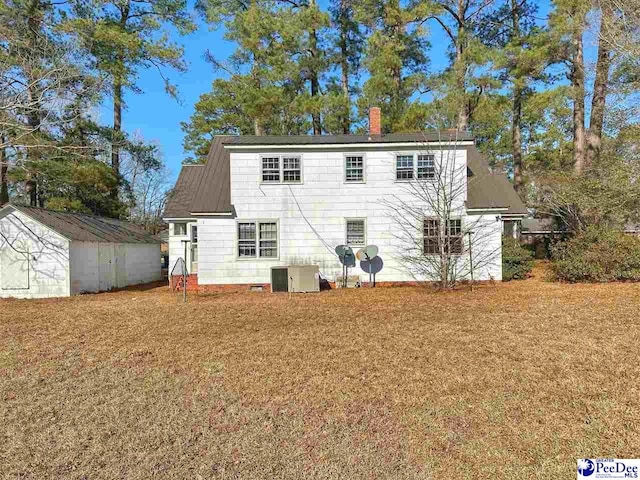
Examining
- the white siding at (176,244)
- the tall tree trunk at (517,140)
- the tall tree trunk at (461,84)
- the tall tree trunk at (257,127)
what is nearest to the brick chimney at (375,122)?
the tall tree trunk at (461,84)

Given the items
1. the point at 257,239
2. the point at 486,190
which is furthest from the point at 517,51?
the point at 257,239

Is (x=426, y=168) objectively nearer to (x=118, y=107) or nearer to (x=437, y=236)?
(x=437, y=236)

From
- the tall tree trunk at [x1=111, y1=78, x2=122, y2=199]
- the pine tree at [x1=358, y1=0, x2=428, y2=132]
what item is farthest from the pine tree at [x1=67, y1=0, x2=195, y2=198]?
the pine tree at [x1=358, y1=0, x2=428, y2=132]

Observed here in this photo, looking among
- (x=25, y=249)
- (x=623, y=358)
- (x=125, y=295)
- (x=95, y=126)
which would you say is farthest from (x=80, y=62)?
(x=623, y=358)

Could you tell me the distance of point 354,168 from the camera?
13664 mm

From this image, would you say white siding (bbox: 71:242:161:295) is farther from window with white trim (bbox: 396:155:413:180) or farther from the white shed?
window with white trim (bbox: 396:155:413:180)

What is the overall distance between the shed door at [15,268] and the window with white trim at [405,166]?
12.9 meters

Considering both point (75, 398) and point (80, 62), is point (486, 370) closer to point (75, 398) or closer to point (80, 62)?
point (75, 398)

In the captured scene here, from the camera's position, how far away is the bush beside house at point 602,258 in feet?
→ 41.6

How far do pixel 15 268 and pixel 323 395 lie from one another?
1335 cm

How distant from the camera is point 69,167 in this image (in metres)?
17.0

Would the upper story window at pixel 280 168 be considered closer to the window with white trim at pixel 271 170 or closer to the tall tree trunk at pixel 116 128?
the window with white trim at pixel 271 170

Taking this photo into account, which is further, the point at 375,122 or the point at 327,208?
the point at 375,122

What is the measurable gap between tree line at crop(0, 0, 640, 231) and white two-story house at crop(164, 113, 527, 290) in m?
5.35
